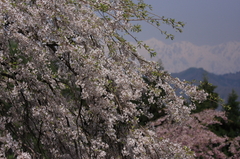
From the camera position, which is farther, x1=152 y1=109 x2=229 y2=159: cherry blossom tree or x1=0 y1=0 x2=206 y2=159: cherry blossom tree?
x1=152 y1=109 x2=229 y2=159: cherry blossom tree

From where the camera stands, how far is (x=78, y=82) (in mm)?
3094

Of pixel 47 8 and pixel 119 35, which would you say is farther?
pixel 119 35

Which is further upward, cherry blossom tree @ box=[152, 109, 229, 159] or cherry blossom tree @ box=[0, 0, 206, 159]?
cherry blossom tree @ box=[152, 109, 229, 159]

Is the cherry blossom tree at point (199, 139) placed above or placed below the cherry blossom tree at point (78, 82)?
above

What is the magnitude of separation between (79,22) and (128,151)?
78.2 inches

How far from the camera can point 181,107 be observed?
4.22 m

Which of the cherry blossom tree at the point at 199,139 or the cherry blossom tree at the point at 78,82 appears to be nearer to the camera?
the cherry blossom tree at the point at 78,82

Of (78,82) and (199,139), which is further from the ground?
(199,139)

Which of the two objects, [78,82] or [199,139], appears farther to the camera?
[199,139]

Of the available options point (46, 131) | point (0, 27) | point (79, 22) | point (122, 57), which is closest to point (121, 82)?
point (122, 57)

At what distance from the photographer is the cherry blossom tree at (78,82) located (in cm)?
316

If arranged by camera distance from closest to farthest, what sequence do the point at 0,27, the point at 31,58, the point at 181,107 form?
the point at 0,27, the point at 31,58, the point at 181,107

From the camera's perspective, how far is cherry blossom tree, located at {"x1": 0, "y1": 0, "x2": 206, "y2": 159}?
316cm

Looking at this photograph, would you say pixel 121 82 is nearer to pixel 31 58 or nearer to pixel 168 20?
pixel 31 58
